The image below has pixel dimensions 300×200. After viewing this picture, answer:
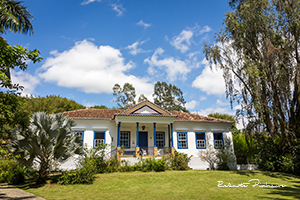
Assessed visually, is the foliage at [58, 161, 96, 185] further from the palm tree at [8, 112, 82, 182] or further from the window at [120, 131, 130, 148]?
the window at [120, 131, 130, 148]

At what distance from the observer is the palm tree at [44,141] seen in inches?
432

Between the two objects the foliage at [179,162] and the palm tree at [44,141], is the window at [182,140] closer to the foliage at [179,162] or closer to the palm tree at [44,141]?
the foliage at [179,162]

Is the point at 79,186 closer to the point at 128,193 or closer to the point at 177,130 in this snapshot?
the point at 128,193

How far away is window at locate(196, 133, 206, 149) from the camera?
787 inches

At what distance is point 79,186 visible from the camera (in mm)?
11133

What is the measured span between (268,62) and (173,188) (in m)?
10.8

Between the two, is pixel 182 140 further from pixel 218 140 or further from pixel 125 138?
pixel 125 138

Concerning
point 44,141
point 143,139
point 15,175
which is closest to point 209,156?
point 143,139

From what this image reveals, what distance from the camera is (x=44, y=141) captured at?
11.2 meters

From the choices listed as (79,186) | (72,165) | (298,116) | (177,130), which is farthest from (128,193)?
(298,116)

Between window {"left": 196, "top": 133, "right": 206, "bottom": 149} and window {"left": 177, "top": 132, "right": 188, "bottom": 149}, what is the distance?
1.25 meters

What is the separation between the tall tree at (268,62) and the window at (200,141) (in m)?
5.95

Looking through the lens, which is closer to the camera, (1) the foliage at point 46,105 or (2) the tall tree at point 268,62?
(2) the tall tree at point 268,62

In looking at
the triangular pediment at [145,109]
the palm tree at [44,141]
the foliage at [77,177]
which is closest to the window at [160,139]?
the triangular pediment at [145,109]
